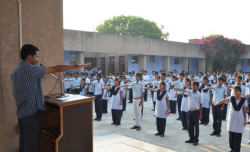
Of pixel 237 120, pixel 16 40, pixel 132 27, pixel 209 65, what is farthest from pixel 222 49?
pixel 16 40

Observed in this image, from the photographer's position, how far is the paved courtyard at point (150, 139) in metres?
4.45

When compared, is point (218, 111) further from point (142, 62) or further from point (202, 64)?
point (202, 64)

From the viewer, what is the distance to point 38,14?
380cm

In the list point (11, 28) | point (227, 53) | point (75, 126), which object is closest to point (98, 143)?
point (75, 126)

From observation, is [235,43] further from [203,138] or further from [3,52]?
[3,52]

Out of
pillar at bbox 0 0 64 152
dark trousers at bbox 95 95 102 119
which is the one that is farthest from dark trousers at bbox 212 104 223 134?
pillar at bbox 0 0 64 152

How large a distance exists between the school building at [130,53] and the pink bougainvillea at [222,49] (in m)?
0.73

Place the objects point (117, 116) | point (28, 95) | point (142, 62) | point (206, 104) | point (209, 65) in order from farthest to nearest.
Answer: point (209, 65) < point (142, 62) < point (206, 104) < point (117, 116) < point (28, 95)

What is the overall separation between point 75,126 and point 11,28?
1.93 meters

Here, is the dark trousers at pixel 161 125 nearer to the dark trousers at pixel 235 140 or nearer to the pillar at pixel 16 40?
the dark trousers at pixel 235 140

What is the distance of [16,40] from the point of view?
11.5ft

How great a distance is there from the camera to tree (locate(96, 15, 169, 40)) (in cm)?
3988

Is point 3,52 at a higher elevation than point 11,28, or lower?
lower

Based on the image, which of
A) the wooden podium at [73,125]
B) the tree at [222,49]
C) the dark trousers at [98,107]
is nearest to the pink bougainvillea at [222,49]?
the tree at [222,49]
